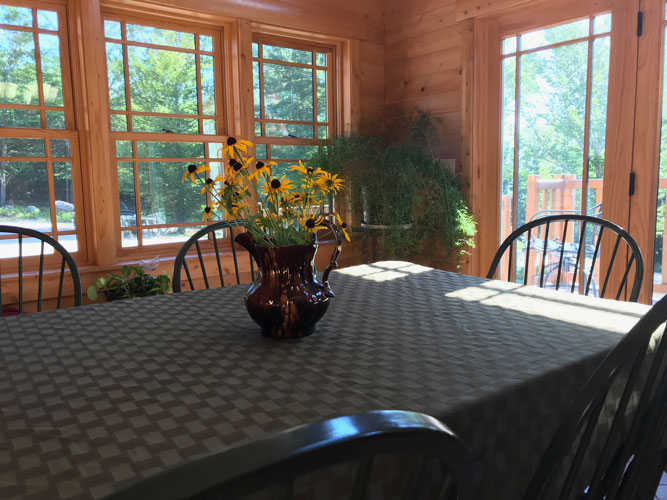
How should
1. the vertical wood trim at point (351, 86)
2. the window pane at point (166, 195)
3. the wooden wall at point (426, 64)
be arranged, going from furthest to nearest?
the vertical wood trim at point (351, 86) → the wooden wall at point (426, 64) → the window pane at point (166, 195)

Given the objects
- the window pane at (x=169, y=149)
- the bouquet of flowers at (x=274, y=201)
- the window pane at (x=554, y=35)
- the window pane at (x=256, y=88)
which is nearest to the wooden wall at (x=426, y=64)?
the window pane at (x=554, y=35)

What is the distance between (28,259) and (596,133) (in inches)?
116

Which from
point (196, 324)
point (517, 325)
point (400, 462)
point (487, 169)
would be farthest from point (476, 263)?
point (400, 462)

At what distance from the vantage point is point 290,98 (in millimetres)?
3596

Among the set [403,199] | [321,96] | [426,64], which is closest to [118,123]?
[321,96]

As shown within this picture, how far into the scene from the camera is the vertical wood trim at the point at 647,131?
98.6 inches

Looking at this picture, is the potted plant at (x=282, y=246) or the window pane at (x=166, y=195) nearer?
the potted plant at (x=282, y=246)

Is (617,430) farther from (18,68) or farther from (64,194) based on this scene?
(18,68)

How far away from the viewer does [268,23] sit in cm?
331

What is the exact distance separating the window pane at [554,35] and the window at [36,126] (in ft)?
8.16

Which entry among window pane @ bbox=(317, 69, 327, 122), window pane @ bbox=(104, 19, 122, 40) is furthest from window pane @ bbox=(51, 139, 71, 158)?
window pane @ bbox=(317, 69, 327, 122)

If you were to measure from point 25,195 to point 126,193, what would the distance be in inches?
19.4

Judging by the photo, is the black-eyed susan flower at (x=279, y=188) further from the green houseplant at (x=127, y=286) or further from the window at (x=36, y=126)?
the window at (x=36, y=126)

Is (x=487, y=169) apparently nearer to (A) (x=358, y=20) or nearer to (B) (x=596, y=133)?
(B) (x=596, y=133)
